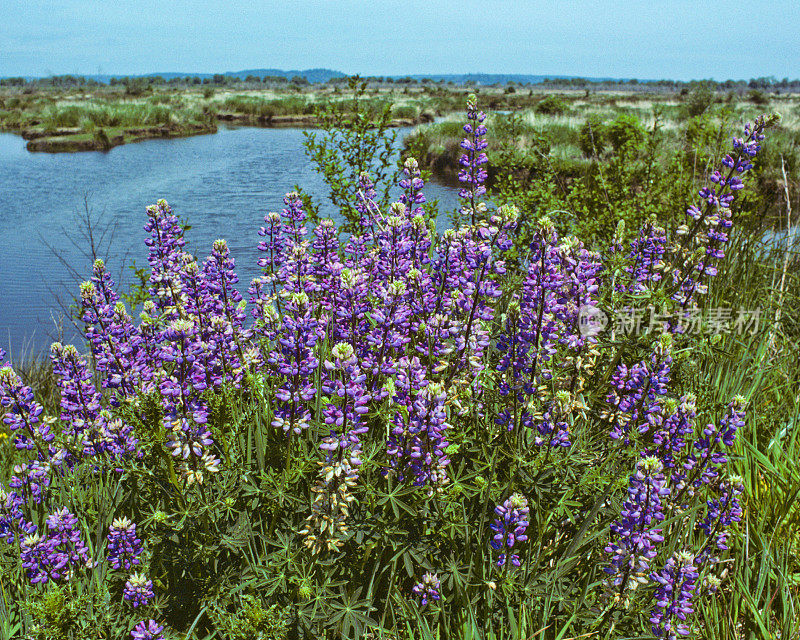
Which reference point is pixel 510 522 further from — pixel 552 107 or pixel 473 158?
pixel 552 107

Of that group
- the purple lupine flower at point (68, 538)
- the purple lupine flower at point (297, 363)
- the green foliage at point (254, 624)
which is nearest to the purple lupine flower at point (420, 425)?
the purple lupine flower at point (297, 363)

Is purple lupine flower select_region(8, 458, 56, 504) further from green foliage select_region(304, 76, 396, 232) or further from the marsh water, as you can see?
green foliage select_region(304, 76, 396, 232)

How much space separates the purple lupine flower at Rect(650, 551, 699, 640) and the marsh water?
16.5 feet

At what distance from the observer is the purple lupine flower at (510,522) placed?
86.4 inches

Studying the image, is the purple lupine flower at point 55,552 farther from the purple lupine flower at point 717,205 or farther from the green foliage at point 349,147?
the green foliage at point 349,147

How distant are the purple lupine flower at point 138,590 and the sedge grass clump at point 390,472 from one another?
0.04 ft

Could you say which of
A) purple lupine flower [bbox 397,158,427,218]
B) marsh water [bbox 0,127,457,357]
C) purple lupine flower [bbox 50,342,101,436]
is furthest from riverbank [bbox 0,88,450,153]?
purple lupine flower [bbox 50,342,101,436]

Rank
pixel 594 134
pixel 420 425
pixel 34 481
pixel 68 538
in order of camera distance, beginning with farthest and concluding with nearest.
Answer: pixel 594 134
pixel 34 481
pixel 68 538
pixel 420 425

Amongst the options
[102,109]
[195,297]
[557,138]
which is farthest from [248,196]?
[102,109]

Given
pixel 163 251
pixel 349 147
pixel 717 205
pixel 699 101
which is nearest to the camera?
pixel 163 251

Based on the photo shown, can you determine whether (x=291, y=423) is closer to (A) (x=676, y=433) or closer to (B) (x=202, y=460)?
(B) (x=202, y=460)

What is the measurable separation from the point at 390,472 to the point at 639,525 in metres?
1.05

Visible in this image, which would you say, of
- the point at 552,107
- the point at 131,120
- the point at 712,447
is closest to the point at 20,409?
the point at 712,447

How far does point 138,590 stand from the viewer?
236 centimetres
